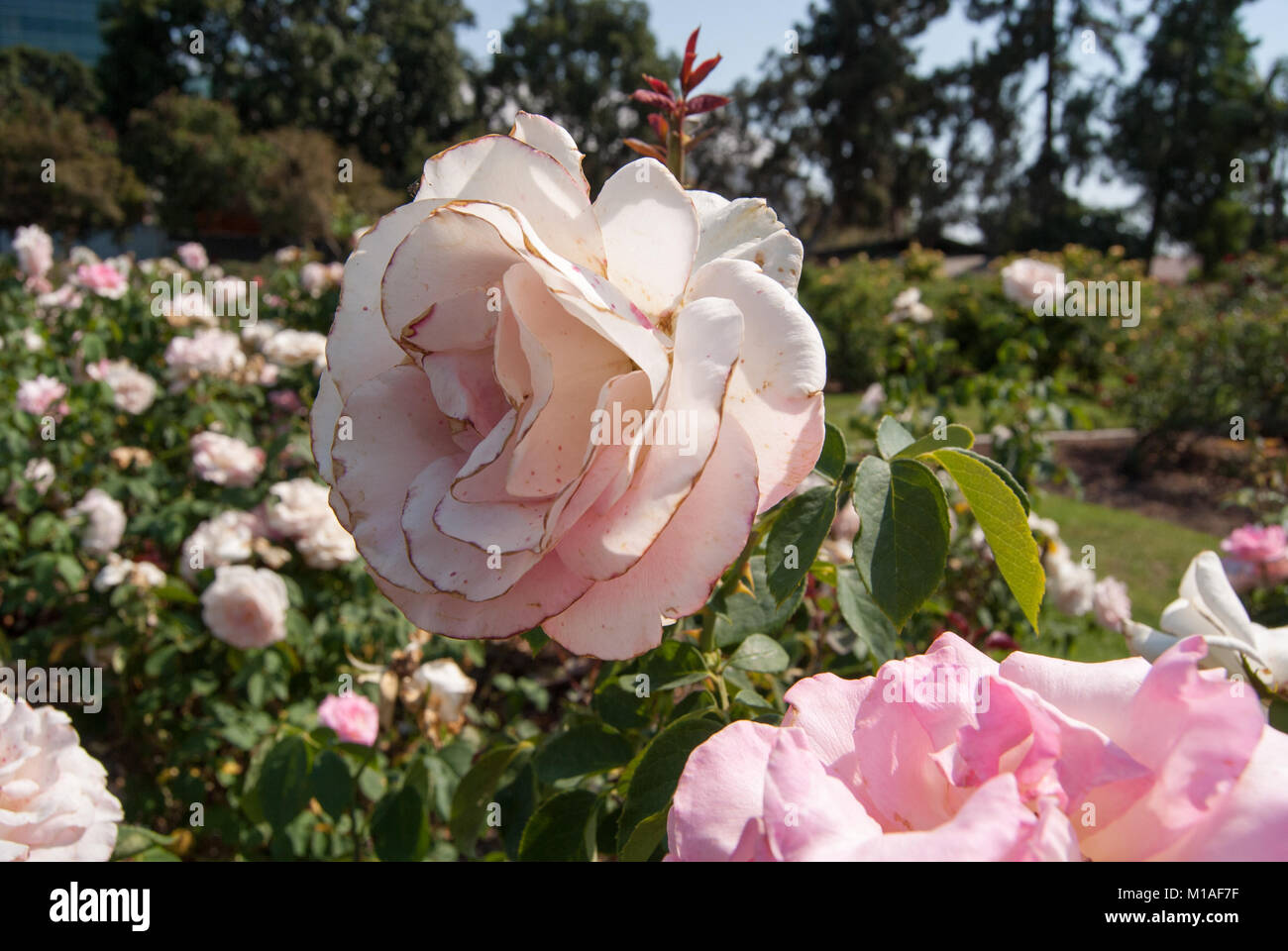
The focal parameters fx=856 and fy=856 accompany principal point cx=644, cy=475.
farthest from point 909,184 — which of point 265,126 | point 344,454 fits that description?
point 344,454

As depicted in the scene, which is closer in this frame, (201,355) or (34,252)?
(201,355)

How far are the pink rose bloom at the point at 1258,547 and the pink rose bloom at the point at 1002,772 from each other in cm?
181

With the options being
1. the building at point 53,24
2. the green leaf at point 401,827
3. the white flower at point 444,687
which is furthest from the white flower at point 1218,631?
the building at point 53,24

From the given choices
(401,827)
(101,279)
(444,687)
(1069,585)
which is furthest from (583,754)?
(101,279)

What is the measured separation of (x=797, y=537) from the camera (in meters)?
0.68

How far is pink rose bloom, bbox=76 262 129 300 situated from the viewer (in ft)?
12.7

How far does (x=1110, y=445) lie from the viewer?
27.7 ft

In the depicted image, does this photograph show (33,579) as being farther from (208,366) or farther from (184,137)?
(184,137)

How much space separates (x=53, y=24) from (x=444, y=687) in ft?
336

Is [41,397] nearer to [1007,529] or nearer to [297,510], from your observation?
[297,510]

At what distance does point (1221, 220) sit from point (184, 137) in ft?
103

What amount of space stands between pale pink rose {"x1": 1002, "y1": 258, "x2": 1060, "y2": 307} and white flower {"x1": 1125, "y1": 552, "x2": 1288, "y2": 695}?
8.85 feet

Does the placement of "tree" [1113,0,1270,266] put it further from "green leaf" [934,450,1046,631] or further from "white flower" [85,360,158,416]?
"green leaf" [934,450,1046,631]

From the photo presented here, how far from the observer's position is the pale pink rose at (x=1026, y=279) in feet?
10.7
